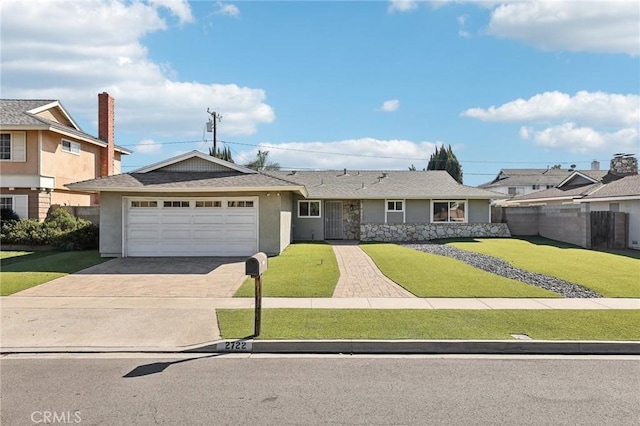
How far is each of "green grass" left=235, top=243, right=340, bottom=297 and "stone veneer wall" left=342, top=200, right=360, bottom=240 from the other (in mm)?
8068

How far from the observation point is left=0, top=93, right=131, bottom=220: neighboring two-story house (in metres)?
21.7

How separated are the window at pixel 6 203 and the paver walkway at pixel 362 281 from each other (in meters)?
16.2

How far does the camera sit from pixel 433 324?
8133mm

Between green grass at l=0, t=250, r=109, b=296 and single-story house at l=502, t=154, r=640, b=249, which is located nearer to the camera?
green grass at l=0, t=250, r=109, b=296

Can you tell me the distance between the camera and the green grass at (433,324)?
24.5ft

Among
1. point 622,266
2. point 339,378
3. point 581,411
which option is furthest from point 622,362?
point 622,266

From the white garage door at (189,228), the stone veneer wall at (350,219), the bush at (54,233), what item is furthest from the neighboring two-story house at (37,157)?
A: the stone veneer wall at (350,219)

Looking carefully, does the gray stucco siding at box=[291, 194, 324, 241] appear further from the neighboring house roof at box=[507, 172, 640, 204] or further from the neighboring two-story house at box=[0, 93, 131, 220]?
the neighboring house roof at box=[507, 172, 640, 204]

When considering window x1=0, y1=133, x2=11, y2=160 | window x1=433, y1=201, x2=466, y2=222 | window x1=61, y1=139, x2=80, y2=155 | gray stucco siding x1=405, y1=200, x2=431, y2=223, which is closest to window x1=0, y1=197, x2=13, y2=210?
window x1=0, y1=133, x2=11, y2=160

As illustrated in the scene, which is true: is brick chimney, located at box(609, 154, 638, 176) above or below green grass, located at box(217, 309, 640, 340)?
above

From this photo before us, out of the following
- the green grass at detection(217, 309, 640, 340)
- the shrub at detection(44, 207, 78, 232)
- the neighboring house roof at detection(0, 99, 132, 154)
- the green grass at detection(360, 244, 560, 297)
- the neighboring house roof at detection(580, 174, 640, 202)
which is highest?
the neighboring house roof at detection(0, 99, 132, 154)

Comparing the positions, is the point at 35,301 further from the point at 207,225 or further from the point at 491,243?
the point at 491,243

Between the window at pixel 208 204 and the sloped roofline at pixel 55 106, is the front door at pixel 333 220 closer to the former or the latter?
the window at pixel 208 204

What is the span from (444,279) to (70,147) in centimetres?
2146
